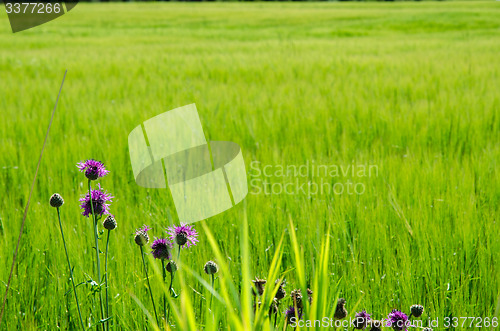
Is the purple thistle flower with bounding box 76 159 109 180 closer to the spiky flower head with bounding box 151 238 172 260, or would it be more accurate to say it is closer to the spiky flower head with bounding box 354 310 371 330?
the spiky flower head with bounding box 151 238 172 260

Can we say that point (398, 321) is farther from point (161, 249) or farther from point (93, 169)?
point (93, 169)

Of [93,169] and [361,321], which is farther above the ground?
[93,169]

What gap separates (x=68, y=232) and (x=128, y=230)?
0.53ft

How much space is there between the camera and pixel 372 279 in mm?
1047

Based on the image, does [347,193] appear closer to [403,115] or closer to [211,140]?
[211,140]

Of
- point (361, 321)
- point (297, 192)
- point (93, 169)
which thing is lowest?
point (297, 192)

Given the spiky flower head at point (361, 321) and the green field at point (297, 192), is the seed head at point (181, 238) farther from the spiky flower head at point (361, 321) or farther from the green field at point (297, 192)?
the spiky flower head at point (361, 321)

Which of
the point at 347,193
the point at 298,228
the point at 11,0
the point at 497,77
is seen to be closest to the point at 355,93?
the point at 497,77

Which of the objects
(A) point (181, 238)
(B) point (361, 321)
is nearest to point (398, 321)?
(B) point (361, 321)

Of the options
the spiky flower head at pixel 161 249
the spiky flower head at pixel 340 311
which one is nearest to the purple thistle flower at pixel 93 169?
the spiky flower head at pixel 161 249

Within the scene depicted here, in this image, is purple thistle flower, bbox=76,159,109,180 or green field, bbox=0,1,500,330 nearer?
purple thistle flower, bbox=76,159,109,180

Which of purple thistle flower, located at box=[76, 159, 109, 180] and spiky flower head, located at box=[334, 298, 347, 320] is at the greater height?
purple thistle flower, located at box=[76, 159, 109, 180]

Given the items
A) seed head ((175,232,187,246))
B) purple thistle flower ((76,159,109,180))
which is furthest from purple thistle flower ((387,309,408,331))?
purple thistle flower ((76,159,109,180))

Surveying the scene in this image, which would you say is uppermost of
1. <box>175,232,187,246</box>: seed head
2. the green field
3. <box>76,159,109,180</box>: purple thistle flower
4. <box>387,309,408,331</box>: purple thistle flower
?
<box>76,159,109,180</box>: purple thistle flower
